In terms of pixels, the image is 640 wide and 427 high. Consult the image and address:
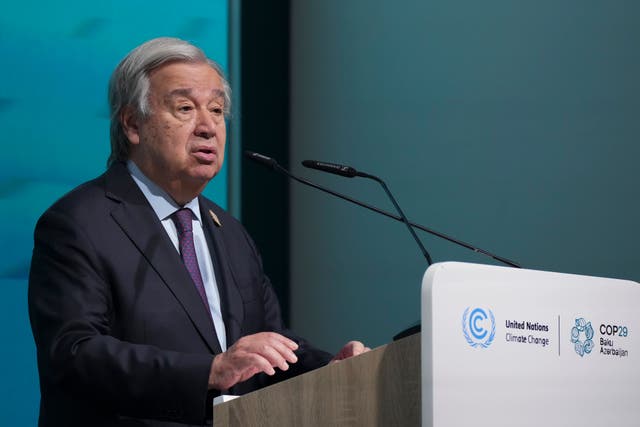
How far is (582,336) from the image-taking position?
194 cm

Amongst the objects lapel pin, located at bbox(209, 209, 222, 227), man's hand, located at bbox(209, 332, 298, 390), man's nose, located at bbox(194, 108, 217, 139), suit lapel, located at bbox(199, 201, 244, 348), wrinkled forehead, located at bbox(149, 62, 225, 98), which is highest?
wrinkled forehead, located at bbox(149, 62, 225, 98)

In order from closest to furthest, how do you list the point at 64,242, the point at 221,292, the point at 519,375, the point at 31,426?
the point at 519,375
the point at 64,242
the point at 221,292
the point at 31,426

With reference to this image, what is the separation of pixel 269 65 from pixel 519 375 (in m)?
2.77

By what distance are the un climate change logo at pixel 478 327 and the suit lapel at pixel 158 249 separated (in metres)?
0.97

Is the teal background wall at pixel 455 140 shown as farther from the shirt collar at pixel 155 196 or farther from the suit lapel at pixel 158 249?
the suit lapel at pixel 158 249

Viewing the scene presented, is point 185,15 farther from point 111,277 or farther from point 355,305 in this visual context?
point 111,277

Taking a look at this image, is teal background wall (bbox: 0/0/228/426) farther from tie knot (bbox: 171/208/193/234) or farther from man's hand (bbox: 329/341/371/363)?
man's hand (bbox: 329/341/371/363)

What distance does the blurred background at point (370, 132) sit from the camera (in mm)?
3498

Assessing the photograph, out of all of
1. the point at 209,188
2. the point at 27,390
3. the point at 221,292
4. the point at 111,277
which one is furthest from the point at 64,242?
the point at 209,188

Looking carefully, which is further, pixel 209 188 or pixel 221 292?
pixel 209 188

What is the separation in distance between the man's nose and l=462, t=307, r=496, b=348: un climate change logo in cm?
124

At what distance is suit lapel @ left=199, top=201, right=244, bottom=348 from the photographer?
107 inches

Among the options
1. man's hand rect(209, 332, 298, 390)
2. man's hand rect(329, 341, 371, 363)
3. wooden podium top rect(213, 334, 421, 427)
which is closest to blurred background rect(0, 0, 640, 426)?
man's hand rect(329, 341, 371, 363)

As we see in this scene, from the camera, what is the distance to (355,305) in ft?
14.1
